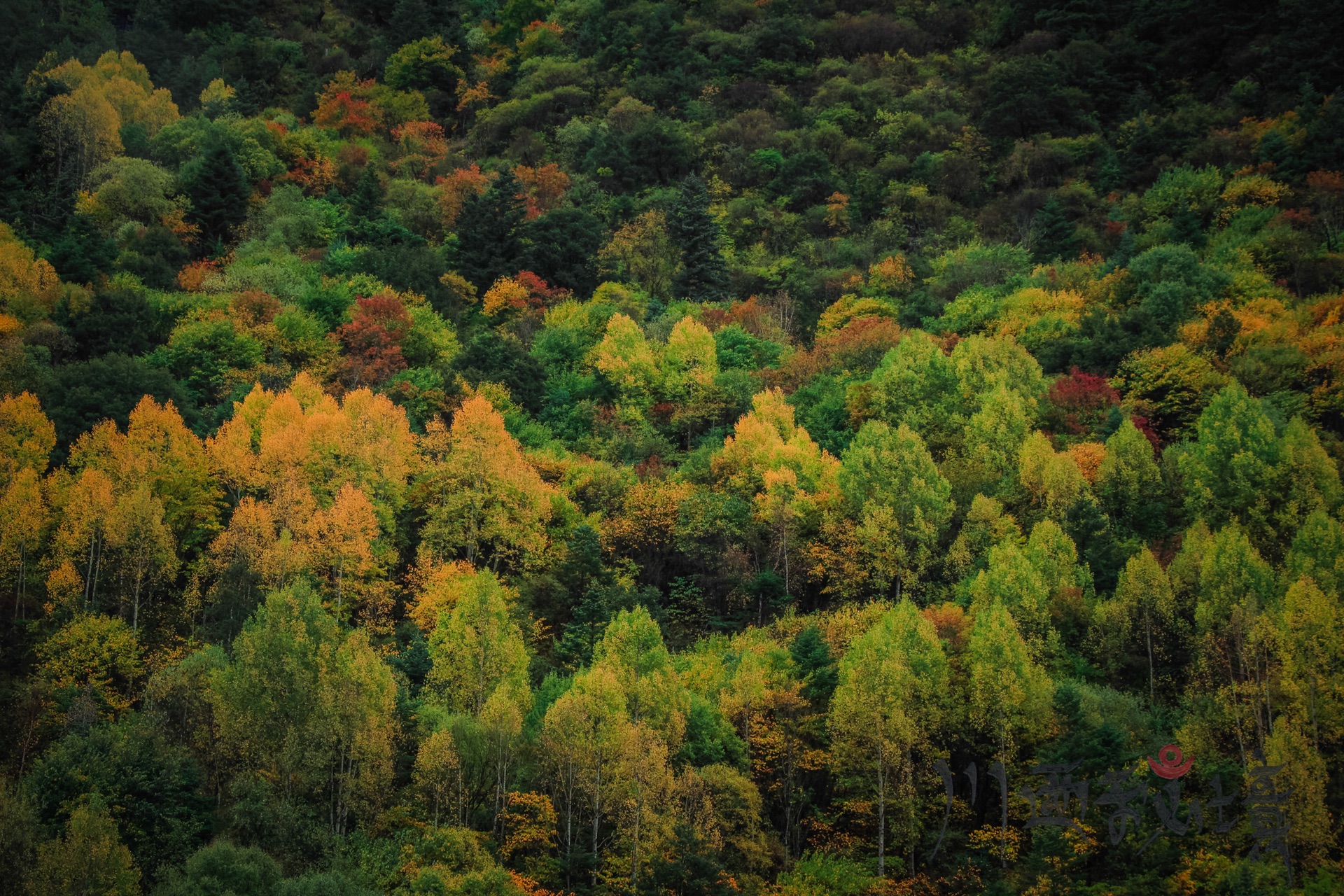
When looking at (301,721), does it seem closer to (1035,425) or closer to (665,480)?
(665,480)

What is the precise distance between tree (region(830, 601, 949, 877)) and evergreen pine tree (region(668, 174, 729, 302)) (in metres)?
36.4

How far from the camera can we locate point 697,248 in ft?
268

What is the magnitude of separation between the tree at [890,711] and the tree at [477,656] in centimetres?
1142

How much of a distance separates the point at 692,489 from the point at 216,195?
40448 mm

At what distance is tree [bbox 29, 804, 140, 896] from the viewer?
38.4m

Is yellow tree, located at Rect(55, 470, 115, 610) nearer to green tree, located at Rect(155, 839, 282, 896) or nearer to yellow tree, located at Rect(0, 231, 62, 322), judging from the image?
green tree, located at Rect(155, 839, 282, 896)

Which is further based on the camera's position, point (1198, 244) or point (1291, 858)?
point (1198, 244)

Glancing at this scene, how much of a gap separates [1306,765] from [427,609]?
3178 centimetres

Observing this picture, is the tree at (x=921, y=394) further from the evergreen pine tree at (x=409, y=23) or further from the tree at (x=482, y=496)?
the evergreen pine tree at (x=409, y=23)

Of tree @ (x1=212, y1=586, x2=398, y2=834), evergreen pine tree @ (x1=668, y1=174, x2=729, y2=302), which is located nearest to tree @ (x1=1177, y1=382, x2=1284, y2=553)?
tree @ (x1=212, y1=586, x2=398, y2=834)

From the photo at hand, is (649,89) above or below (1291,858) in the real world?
above

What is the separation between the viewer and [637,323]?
74562 millimetres

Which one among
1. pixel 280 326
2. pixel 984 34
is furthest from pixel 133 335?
pixel 984 34

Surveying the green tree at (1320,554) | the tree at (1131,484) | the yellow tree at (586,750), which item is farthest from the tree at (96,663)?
the green tree at (1320,554)
